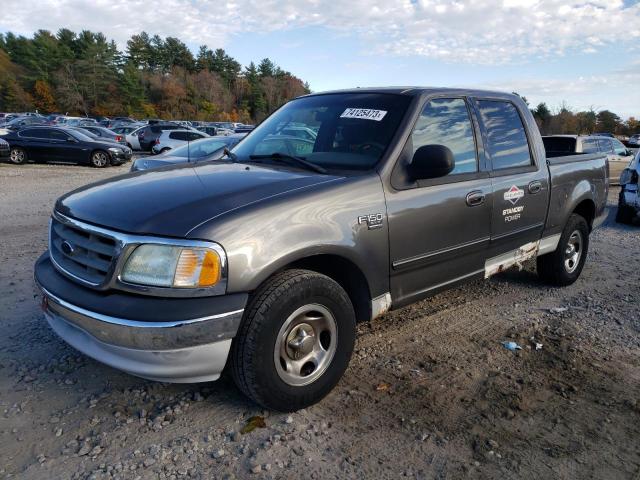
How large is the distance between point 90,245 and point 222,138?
25.7 ft

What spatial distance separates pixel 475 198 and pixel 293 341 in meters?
1.82

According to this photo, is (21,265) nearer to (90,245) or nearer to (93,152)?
(90,245)

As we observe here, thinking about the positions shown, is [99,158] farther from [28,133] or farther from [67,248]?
[67,248]

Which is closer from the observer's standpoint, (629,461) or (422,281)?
(629,461)

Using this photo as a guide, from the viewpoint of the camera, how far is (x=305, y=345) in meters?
2.79

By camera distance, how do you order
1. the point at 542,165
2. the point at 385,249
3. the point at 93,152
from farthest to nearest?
the point at 93,152
the point at 542,165
the point at 385,249

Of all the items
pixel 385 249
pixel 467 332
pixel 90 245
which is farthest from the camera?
pixel 467 332

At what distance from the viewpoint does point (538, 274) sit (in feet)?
17.4

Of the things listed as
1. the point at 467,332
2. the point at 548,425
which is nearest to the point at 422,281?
the point at 467,332

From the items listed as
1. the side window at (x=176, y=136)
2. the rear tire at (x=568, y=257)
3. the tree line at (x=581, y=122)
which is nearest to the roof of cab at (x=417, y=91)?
the rear tire at (x=568, y=257)

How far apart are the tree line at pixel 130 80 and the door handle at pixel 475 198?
80.7 metres

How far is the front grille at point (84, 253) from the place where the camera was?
2520 mm

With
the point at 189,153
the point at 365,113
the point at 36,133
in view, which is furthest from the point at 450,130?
the point at 36,133

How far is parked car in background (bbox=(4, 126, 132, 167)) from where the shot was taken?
1845 centimetres
